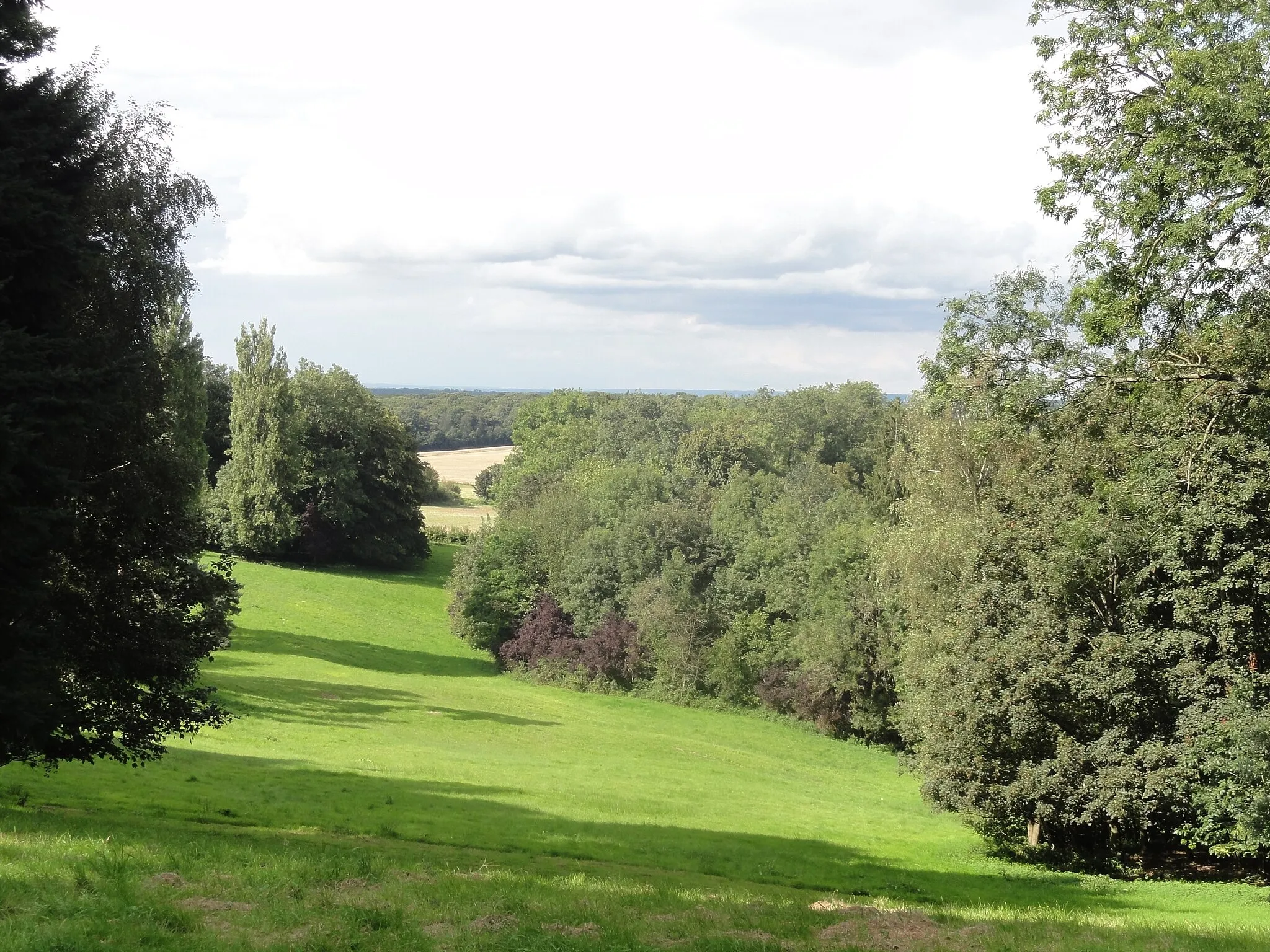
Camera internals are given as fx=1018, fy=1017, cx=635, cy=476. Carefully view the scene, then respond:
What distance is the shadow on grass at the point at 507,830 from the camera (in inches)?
842

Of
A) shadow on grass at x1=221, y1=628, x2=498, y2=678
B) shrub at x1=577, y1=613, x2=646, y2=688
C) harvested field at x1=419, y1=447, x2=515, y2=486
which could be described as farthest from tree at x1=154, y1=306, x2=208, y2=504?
harvested field at x1=419, y1=447, x2=515, y2=486

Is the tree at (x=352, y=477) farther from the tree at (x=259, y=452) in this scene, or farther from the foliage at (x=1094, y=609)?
the foliage at (x=1094, y=609)

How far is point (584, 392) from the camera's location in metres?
130

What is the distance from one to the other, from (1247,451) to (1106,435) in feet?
11.7

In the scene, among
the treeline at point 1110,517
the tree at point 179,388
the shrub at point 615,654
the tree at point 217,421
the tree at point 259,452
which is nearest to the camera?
the treeline at point 1110,517

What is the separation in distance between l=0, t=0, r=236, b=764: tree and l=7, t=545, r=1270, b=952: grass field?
231 centimetres

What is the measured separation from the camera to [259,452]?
76.7 meters

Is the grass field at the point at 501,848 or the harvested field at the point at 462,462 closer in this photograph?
the grass field at the point at 501,848

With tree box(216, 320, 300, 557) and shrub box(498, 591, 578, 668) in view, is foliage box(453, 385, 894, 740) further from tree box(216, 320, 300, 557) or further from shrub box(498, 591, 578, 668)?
tree box(216, 320, 300, 557)

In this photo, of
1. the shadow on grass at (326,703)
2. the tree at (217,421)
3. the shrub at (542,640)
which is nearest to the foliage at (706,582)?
the shrub at (542,640)

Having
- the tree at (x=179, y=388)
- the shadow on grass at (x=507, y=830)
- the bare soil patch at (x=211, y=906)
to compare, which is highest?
the tree at (x=179, y=388)

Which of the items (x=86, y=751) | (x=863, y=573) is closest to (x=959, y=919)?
(x=86, y=751)

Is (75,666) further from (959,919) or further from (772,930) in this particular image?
(959,919)

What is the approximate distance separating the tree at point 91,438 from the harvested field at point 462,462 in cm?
11795
